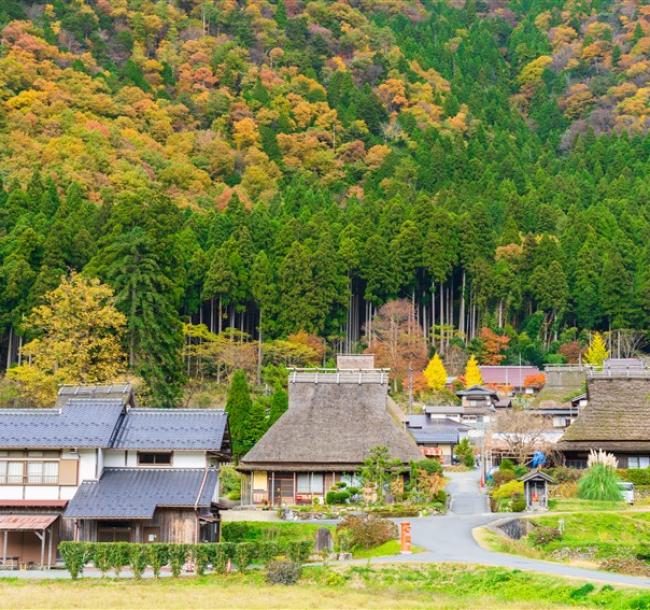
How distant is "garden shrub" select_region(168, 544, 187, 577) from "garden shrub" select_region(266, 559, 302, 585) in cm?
245

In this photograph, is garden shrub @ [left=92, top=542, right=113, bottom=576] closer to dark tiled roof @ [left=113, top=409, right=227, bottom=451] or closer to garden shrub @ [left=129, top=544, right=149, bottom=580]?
garden shrub @ [left=129, top=544, right=149, bottom=580]

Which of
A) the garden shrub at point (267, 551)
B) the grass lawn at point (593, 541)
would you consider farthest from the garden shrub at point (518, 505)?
the garden shrub at point (267, 551)

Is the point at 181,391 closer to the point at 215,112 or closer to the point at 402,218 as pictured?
the point at 402,218

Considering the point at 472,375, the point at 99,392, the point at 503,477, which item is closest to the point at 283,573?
the point at 99,392

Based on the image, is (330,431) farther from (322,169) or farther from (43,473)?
(322,169)

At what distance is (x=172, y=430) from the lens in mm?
35219

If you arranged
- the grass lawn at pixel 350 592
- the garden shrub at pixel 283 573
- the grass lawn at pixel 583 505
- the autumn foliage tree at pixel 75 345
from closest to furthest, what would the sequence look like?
the grass lawn at pixel 350 592, the garden shrub at pixel 283 573, the grass lawn at pixel 583 505, the autumn foliage tree at pixel 75 345

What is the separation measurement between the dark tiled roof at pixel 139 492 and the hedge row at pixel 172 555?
8.26 feet

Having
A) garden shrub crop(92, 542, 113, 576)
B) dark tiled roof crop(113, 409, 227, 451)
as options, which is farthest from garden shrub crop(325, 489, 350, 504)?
garden shrub crop(92, 542, 113, 576)

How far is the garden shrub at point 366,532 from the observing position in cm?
3164

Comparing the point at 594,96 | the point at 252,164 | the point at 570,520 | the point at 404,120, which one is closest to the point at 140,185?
the point at 252,164

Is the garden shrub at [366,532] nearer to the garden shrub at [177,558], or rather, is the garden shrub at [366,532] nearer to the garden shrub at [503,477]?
the garden shrub at [177,558]

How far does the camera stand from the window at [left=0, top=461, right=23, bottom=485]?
3331 cm

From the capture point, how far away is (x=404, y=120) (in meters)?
114
